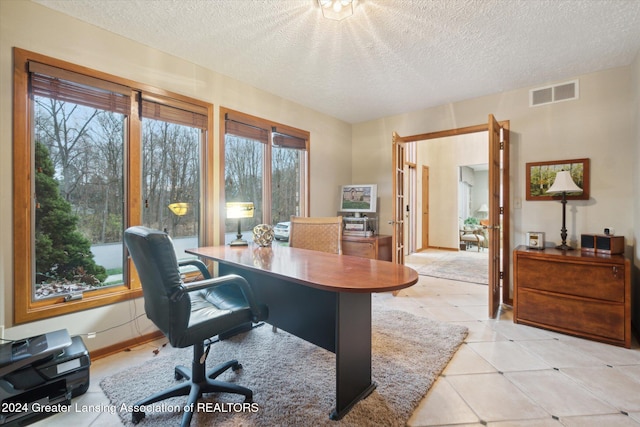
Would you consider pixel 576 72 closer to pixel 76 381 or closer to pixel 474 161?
pixel 474 161

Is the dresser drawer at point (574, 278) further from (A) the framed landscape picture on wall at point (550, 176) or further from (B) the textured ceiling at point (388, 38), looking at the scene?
(B) the textured ceiling at point (388, 38)

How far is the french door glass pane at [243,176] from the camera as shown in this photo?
3162mm

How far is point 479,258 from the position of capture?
6.10 metres

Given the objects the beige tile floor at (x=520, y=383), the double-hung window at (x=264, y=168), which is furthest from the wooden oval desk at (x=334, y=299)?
the double-hung window at (x=264, y=168)

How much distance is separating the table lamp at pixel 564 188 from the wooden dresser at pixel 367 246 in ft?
6.54

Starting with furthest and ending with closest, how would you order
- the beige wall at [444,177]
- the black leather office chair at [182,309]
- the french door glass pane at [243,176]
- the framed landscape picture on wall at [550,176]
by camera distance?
the beige wall at [444,177], the french door glass pane at [243,176], the framed landscape picture on wall at [550,176], the black leather office chair at [182,309]

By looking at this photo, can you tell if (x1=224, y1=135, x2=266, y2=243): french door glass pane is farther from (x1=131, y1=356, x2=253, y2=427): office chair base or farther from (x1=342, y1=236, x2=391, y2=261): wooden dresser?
(x1=131, y1=356, x2=253, y2=427): office chair base

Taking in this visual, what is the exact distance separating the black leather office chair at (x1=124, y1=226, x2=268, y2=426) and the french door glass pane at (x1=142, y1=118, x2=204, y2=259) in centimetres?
122

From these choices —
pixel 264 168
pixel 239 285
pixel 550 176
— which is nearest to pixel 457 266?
pixel 550 176

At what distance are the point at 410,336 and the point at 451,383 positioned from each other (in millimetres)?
666

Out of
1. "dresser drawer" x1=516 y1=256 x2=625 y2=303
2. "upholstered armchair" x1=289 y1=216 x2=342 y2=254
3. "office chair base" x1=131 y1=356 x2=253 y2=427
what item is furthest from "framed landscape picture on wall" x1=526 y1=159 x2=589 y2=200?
"office chair base" x1=131 y1=356 x2=253 y2=427

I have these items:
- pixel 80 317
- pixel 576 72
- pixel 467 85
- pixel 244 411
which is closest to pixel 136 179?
pixel 80 317

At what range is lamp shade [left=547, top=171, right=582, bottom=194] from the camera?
2820 mm

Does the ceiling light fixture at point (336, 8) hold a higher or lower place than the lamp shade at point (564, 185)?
higher
